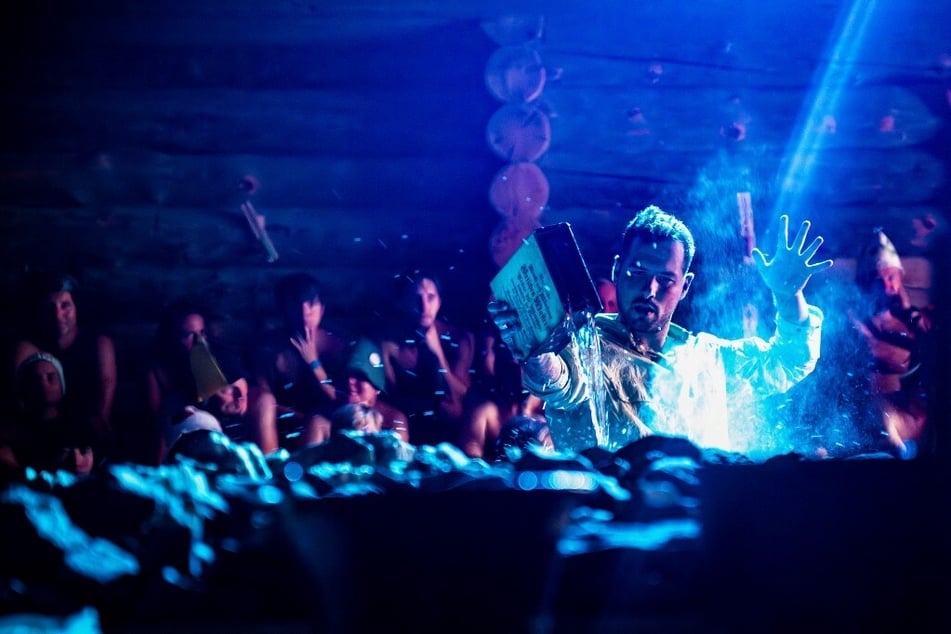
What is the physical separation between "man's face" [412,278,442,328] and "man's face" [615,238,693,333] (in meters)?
0.74

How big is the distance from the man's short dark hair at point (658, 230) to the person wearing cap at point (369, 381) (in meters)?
1.09

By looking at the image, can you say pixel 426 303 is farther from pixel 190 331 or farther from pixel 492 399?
pixel 190 331

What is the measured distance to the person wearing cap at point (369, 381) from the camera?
151 inches

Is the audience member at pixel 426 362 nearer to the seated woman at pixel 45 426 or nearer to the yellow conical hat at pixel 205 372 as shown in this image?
the yellow conical hat at pixel 205 372

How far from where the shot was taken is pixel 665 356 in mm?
3539

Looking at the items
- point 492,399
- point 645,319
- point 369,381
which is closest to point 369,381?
point 369,381

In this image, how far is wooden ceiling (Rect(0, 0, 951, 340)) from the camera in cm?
380

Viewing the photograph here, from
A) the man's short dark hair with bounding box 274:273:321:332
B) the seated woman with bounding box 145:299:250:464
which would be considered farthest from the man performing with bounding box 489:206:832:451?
the seated woman with bounding box 145:299:250:464

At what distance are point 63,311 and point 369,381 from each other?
1250 mm

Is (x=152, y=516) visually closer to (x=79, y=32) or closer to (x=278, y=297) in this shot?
(x=278, y=297)

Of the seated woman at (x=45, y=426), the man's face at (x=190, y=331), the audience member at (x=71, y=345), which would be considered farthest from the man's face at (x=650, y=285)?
the seated woman at (x=45, y=426)

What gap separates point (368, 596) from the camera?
223cm

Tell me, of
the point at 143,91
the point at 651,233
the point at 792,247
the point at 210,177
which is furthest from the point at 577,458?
the point at 143,91

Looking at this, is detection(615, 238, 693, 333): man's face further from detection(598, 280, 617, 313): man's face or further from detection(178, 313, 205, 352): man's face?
detection(178, 313, 205, 352): man's face
